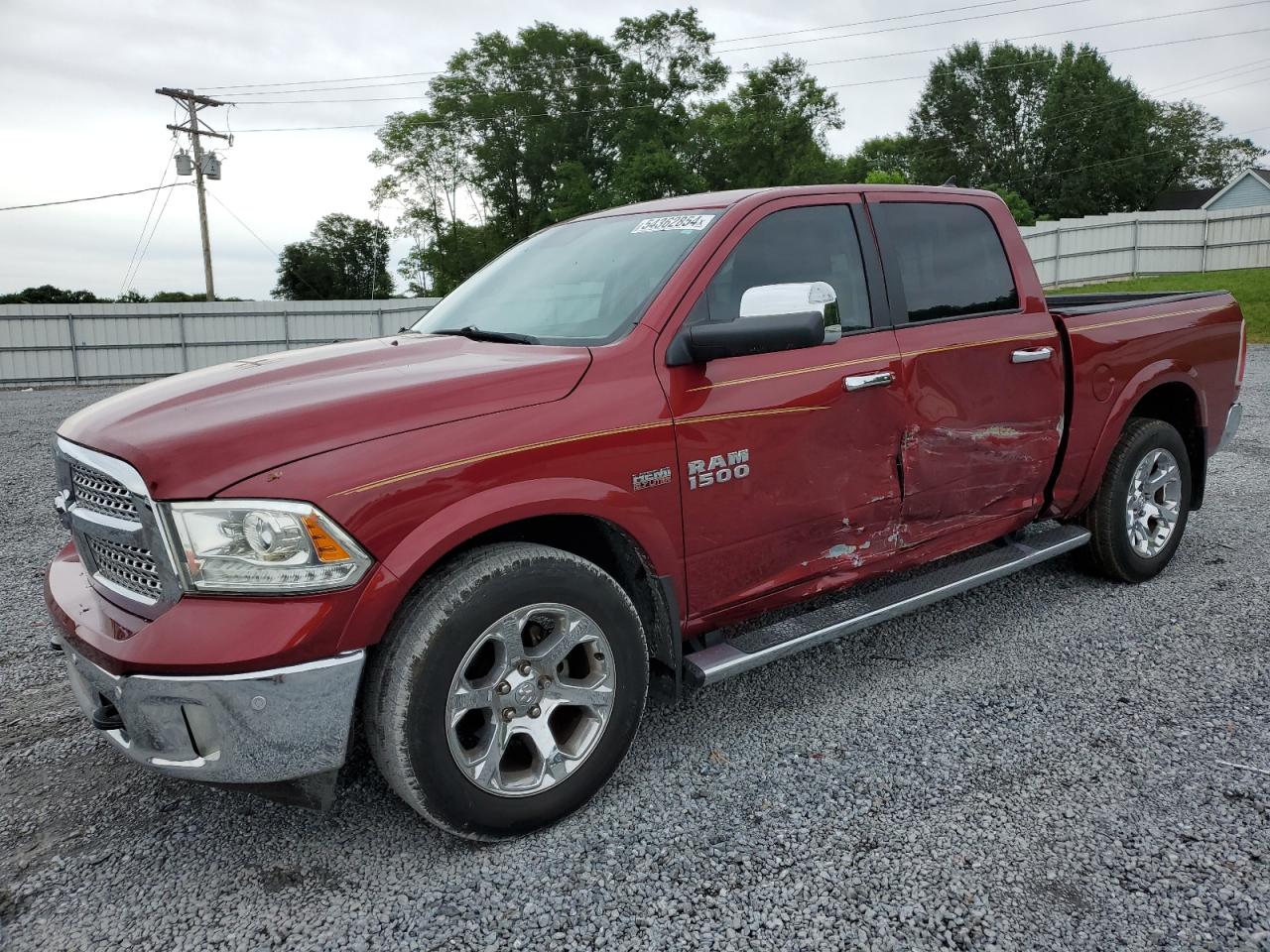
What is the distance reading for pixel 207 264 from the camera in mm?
29859

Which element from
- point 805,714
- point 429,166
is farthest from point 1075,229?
point 429,166

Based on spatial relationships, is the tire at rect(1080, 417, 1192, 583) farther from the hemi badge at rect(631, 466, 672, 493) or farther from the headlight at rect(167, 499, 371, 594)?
the headlight at rect(167, 499, 371, 594)

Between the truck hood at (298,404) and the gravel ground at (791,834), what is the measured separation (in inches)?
45.0

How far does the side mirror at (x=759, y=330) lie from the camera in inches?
109

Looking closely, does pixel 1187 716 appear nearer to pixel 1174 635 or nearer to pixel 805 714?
pixel 1174 635

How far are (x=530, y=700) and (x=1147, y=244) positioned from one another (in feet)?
104

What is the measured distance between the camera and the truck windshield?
3072 mm

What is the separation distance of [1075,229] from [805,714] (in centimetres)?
2963

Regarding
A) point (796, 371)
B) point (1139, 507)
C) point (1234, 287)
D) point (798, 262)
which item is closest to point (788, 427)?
point (796, 371)

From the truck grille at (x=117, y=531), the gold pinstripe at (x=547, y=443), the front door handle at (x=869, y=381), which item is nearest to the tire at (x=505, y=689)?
the gold pinstripe at (x=547, y=443)

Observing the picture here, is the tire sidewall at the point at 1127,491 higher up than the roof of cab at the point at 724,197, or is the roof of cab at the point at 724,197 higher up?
the roof of cab at the point at 724,197

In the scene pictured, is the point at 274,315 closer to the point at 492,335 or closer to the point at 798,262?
the point at 492,335

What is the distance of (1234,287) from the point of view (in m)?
23.0

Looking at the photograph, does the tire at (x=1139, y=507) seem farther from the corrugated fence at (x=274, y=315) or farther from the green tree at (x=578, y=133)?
the green tree at (x=578, y=133)
